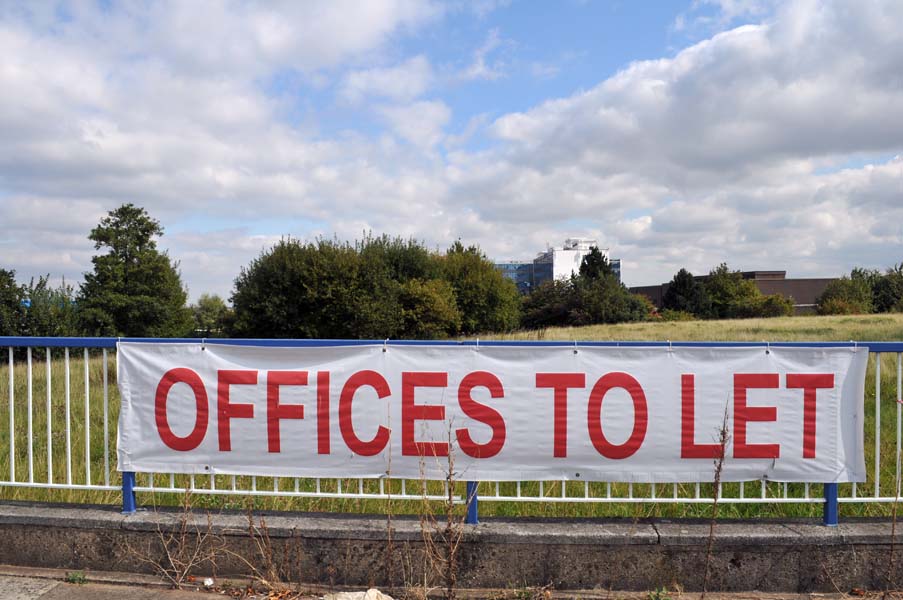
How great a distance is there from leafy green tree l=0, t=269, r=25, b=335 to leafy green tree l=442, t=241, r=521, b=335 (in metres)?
27.2

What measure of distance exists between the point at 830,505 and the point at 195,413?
4.35 m

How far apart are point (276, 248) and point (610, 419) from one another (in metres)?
38.2

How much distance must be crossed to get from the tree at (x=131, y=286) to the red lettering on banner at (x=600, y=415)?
49056 millimetres

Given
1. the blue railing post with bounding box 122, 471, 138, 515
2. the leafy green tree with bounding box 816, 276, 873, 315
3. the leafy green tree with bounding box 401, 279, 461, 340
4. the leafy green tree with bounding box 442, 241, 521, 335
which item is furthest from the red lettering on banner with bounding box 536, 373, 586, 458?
the leafy green tree with bounding box 816, 276, 873, 315

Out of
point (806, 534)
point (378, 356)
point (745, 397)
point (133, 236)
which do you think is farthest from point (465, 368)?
point (133, 236)

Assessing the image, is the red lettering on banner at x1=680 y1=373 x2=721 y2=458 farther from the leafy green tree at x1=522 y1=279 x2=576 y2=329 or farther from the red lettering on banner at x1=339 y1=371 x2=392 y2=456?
the leafy green tree at x1=522 y1=279 x2=576 y2=329

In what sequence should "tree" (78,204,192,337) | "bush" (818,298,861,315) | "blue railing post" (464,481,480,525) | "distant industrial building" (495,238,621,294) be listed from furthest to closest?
"distant industrial building" (495,238,621,294)
"bush" (818,298,861,315)
"tree" (78,204,192,337)
"blue railing post" (464,481,480,525)

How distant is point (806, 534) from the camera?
13.3ft

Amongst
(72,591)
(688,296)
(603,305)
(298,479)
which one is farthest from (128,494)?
(688,296)

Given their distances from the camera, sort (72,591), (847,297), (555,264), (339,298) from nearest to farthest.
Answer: (72,591) → (339,298) → (847,297) → (555,264)

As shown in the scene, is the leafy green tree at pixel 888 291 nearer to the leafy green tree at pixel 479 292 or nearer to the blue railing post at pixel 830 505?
the leafy green tree at pixel 479 292

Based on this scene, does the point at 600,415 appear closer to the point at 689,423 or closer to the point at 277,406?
the point at 689,423

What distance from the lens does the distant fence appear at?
4258mm

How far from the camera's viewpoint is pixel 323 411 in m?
4.41
